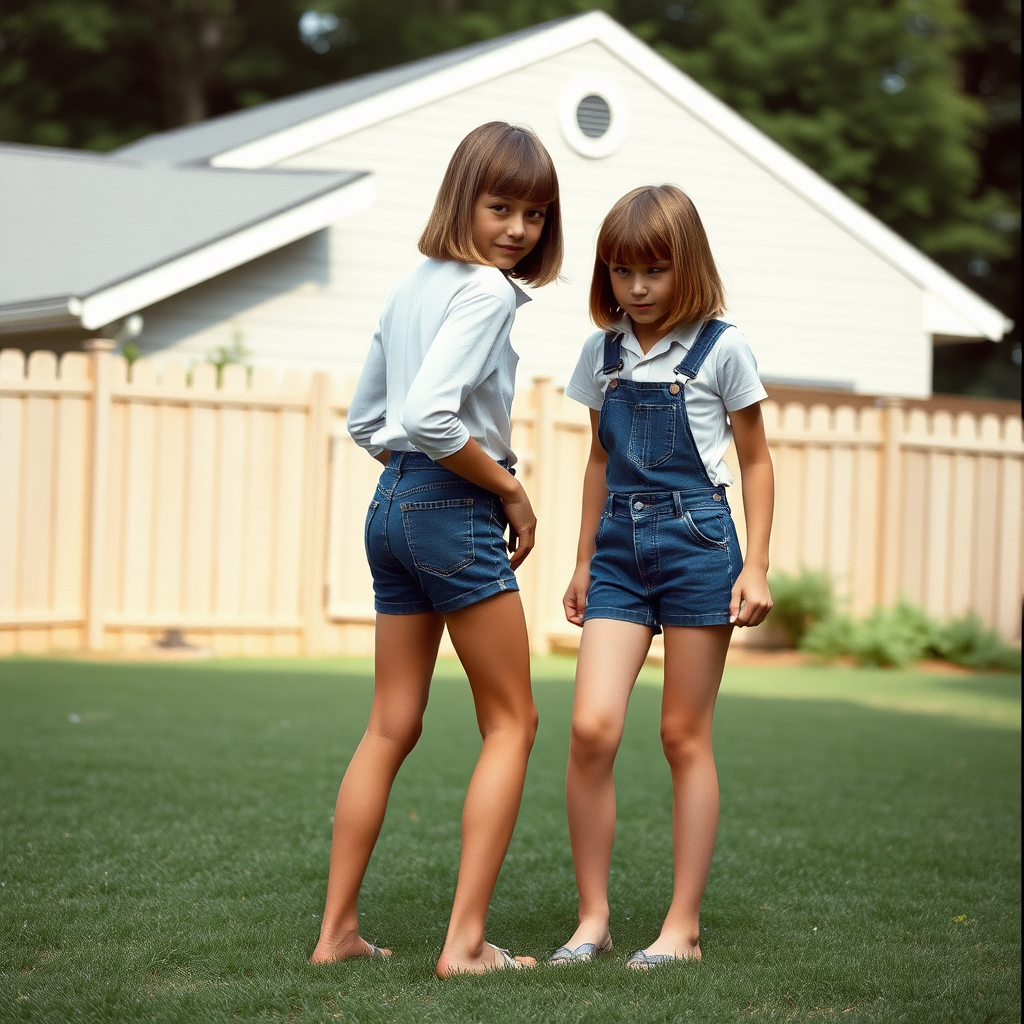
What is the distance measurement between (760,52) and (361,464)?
19312 millimetres

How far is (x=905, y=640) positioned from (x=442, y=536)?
841 centimetres

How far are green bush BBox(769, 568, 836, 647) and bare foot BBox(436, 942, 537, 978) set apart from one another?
300 inches

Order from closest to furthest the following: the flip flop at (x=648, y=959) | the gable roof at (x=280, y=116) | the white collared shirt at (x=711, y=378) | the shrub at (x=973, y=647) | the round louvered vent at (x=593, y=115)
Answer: the flip flop at (x=648, y=959)
the white collared shirt at (x=711, y=378)
the shrub at (x=973, y=647)
the gable roof at (x=280, y=116)
the round louvered vent at (x=593, y=115)

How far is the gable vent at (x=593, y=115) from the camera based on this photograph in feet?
44.1

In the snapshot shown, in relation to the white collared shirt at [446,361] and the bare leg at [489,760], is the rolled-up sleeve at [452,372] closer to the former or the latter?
the white collared shirt at [446,361]

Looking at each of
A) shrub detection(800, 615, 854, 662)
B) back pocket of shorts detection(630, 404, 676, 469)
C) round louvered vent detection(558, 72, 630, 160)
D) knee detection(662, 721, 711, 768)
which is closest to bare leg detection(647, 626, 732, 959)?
knee detection(662, 721, 711, 768)

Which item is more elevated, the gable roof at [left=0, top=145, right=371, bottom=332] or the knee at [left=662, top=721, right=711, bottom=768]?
the gable roof at [left=0, top=145, right=371, bottom=332]

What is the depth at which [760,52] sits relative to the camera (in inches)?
1022

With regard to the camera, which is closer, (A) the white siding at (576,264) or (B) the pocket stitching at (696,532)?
(B) the pocket stitching at (696,532)

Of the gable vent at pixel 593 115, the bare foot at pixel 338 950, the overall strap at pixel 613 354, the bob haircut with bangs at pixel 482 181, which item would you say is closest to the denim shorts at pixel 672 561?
the overall strap at pixel 613 354

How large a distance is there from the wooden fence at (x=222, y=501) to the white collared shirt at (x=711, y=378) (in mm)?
6706

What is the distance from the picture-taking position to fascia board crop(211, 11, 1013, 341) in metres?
12.6

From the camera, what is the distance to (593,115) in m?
13.5

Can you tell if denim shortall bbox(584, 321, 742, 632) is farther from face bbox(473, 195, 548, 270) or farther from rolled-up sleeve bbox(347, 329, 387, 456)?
rolled-up sleeve bbox(347, 329, 387, 456)
